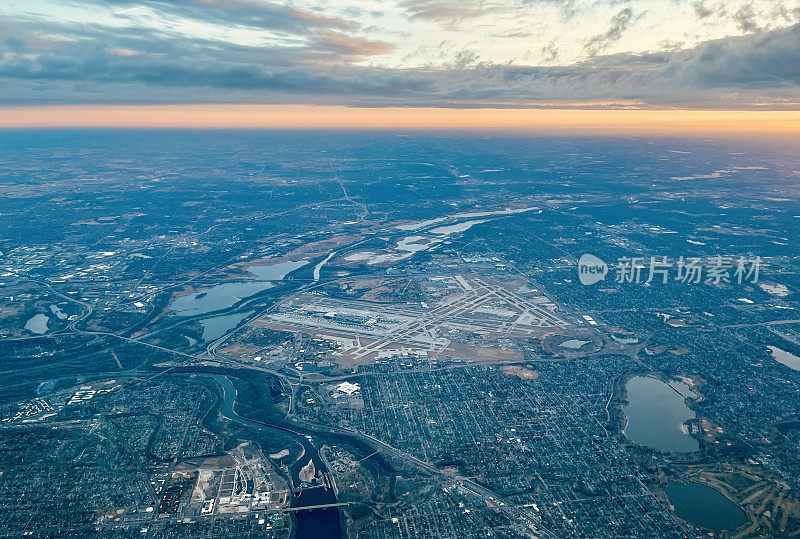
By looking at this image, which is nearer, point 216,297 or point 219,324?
point 219,324

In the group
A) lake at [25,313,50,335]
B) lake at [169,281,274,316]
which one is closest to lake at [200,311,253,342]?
lake at [169,281,274,316]

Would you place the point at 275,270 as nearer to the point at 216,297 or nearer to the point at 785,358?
the point at 216,297

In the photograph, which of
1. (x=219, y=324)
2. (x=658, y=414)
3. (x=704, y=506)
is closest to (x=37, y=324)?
(x=219, y=324)

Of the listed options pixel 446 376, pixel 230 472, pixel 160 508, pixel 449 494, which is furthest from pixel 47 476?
pixel 446 376

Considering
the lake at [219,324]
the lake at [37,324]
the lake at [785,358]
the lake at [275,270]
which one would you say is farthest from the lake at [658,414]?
the lake at [37,324]

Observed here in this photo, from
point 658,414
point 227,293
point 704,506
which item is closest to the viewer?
point 704,506

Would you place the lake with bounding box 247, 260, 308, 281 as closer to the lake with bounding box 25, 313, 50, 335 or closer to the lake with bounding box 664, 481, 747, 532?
the lake with bounding box 25, 313, 50, 335
